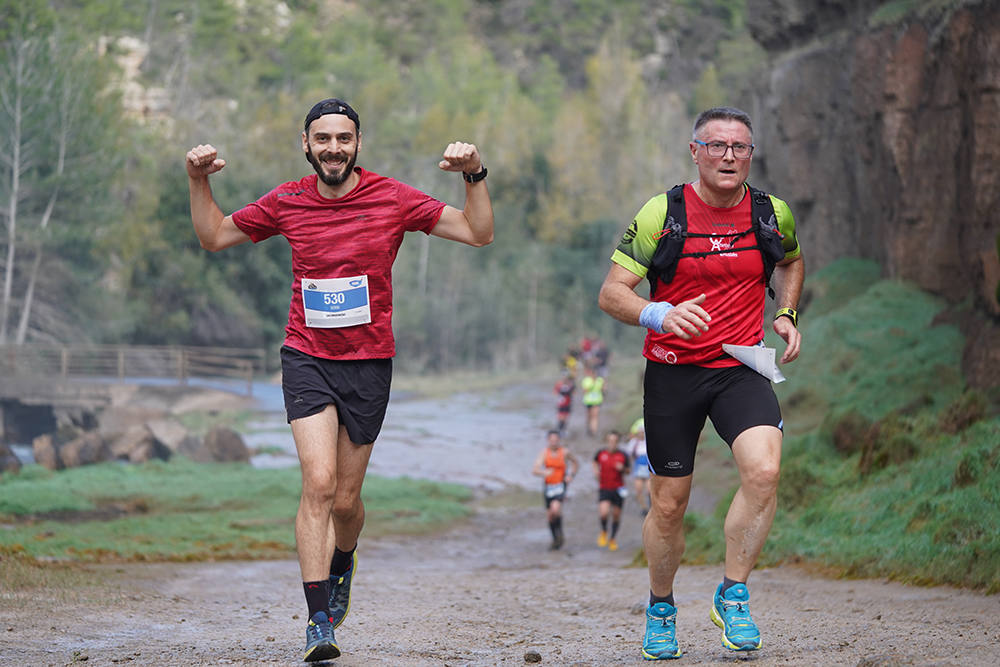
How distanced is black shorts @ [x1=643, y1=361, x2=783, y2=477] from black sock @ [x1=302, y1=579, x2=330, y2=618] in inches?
60.3

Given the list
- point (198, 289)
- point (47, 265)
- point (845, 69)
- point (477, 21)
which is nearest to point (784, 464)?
point (845, 69)

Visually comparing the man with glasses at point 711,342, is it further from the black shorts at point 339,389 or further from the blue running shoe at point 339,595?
the blue running shoe at point 339,595

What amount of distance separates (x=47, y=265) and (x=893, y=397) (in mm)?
27121

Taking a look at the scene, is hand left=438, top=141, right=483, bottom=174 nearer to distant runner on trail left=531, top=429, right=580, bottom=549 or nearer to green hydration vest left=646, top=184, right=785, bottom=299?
green hydration vest left=646, top=184, right=785, bottom=299

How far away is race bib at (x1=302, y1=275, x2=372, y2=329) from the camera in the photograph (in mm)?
5531

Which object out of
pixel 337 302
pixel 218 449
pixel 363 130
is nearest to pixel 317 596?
pixel 337 302

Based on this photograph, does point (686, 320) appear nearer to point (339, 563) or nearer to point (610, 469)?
point (339, 563)

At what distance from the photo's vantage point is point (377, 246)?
18.4 feet

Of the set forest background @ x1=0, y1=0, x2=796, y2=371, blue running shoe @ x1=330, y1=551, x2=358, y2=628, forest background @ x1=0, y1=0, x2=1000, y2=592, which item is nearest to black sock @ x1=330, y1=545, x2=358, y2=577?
blue running shoe @ x1=330, y1=551, x2=358, y2=628

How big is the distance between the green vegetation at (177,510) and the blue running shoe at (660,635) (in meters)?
7.77

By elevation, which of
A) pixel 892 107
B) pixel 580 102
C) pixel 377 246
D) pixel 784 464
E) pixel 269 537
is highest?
→ pixel 580 102

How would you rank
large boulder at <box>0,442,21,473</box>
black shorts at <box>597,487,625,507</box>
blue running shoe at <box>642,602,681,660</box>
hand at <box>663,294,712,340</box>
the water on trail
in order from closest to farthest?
hand at <box>663,294,712,340</box>, blue running shoe at <box>642,602,681,660</box>, black shorts at <box>597,487,625,507</box>, large boulder at <box>0,442,21,473</box>, the water on trail

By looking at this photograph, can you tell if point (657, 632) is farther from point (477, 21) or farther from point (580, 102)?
point (477, 21)

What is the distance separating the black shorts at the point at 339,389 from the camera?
18.0 feet
